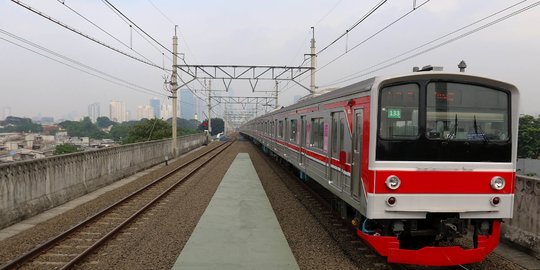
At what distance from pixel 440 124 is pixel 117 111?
117 m

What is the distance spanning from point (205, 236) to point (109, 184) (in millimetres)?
8328

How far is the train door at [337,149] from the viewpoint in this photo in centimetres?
715

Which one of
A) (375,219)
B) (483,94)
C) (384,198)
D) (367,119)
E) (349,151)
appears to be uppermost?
(483,94)

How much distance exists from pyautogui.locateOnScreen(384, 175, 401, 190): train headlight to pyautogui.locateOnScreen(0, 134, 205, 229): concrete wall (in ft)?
24.4

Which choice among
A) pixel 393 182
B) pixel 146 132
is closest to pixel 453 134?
pixel 393 182

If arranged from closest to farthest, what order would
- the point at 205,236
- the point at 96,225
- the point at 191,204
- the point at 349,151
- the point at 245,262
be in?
the point at 245,262, the point at 349,151, the point at 205,236, the point at 96,225, the point at 191,204

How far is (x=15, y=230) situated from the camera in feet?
25.5

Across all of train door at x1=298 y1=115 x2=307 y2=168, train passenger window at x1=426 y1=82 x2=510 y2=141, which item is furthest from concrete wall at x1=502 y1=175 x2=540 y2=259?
train door at x1=298 y1=115 x2=307 y2=168

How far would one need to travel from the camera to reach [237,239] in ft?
24.1

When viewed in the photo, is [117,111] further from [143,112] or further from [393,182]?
[393,182]

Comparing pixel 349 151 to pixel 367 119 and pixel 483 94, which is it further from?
pixel 483 94

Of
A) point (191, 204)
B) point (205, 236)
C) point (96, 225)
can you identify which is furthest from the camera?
point (191, 204)

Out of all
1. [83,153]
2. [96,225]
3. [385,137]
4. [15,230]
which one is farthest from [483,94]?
[83,153]

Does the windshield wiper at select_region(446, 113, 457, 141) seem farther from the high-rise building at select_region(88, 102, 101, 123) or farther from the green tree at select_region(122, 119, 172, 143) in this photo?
the high-rise building at select_region(88, 102, 101, 123)
